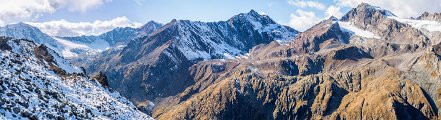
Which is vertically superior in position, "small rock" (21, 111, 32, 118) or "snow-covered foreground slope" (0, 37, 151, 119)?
"snow-covered foreground slope" (0, 37, 151, 119)

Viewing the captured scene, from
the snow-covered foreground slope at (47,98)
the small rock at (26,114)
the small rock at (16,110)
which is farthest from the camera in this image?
the snow-covered foreground slope at (47,98)

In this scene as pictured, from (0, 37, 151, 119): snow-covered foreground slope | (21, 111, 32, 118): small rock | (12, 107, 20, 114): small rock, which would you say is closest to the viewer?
(12, 107, 20, 114): small rock

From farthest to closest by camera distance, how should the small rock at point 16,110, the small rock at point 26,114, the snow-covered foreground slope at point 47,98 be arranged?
the snow-covered foreground slope at point 47,98 < the small rock at point 26,114 < the small rock at point 16,110

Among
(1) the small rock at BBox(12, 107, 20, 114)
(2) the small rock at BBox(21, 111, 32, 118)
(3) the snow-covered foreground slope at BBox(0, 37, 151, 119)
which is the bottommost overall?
(2) the small rock at BBox(21, 111, 32, 118)

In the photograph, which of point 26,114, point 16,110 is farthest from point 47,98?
point 16,110

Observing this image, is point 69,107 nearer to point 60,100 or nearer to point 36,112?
point 60,100

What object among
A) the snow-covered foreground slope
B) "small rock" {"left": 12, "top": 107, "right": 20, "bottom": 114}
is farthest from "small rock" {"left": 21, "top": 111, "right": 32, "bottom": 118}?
"small rock" {"left": 12, "top": 107, "right": 20, "bottom": 114}

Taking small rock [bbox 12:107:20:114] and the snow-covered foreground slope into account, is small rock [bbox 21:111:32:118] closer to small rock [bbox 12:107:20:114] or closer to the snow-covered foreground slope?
the snow-covered foreground slope

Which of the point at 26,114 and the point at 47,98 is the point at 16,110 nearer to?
the point at 26,114

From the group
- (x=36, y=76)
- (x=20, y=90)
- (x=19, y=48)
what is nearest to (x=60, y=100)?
(x=20, y=90)

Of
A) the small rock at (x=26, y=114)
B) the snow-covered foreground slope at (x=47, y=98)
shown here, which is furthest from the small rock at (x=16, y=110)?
the small rock at (x=26, y=114)

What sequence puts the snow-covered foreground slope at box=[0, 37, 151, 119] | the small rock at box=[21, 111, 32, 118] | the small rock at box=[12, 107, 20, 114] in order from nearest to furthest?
the small rock at box=[12, 107, 20, 114]
the small rock at box=[21, 111, 32, 118]
the snow-covered foreground slope at box=[0, 37, 151, 119]

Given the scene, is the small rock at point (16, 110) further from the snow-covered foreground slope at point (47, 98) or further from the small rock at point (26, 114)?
the small rock at point (26, 114)
